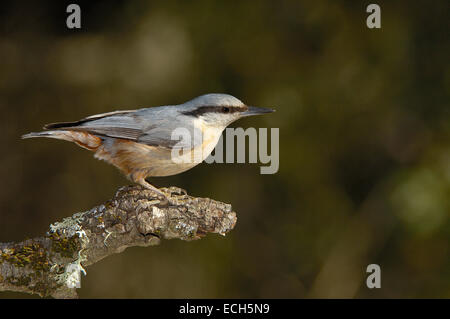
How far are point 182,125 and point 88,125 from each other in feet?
1.79

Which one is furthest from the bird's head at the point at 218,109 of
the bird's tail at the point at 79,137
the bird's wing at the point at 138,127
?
the bird's tail at the point at 79,137

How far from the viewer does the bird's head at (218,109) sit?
10.7 feet

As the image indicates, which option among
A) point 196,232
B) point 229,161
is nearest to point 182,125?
point 196,232

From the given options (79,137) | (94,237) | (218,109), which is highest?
(218,109)

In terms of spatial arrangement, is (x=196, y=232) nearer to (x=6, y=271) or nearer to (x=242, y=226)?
(x=6, y=271)

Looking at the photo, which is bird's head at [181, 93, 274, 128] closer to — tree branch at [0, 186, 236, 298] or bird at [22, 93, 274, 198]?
bird at [22, 93, 274, 198]

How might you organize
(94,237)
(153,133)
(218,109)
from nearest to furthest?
(94,237), (153,133), (218,109)

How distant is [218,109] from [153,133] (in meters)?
0.42

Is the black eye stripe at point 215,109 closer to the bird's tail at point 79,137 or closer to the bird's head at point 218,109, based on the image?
the bird's head at point 218,109

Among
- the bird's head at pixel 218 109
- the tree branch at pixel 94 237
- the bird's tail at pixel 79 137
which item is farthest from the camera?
the bird's head at pixel 218 109

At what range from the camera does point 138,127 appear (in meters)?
3.19

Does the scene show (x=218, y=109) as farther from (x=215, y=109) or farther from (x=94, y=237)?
(x=94, y=237)

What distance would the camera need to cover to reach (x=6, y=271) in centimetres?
273

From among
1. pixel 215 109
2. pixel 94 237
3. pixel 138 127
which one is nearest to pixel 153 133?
pixel 138 127
